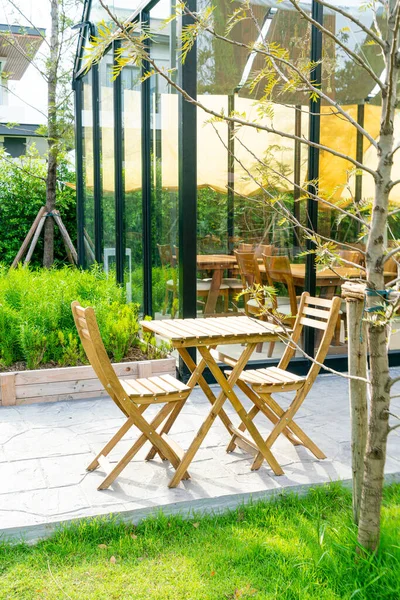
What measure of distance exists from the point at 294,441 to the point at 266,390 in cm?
64

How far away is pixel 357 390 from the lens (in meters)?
2.99

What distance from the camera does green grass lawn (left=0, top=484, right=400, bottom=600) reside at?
8.70ft

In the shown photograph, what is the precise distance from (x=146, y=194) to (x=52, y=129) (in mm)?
5918

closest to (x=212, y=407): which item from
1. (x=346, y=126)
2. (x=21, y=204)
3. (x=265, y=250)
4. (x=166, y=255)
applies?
(x=265, y=250)

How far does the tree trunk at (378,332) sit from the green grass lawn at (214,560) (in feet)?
0.60

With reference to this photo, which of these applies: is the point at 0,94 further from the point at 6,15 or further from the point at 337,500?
the point at 337,500

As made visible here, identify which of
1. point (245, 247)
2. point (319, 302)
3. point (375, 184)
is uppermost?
point (375, 184)

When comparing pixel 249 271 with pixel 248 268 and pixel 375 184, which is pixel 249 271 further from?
pixel 375 184

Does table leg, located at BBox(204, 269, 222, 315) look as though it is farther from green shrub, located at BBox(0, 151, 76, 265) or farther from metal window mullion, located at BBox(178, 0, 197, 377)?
green shrub, located at BBox(0, 151, 76, 265)

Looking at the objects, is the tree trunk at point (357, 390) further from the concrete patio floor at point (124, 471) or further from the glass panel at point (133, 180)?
the glass panel at point (133, 180)

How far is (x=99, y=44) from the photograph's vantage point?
195 cm

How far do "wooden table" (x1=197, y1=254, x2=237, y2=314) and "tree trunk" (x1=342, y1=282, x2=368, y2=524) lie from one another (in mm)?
3051

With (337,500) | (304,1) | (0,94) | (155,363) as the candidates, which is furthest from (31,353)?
(0,94)

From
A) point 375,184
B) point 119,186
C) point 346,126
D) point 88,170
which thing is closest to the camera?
point 375,184
